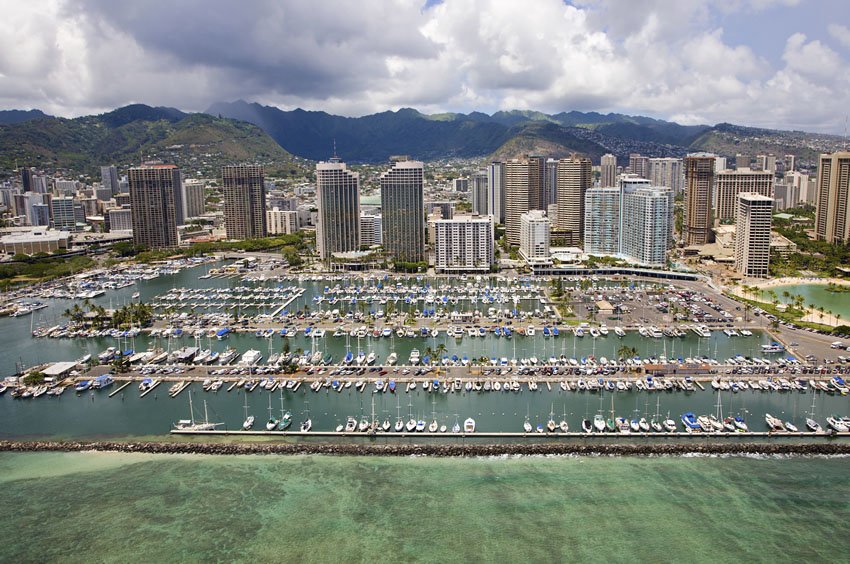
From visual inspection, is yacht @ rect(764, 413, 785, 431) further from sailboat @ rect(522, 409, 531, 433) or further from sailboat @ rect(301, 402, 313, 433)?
sailboat @ rect(301, 402, 313, 433)

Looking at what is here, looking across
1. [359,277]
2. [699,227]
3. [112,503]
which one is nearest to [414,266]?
[359,277]

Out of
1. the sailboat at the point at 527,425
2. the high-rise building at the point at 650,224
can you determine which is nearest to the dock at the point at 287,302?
the sailboat at the point at 527,425

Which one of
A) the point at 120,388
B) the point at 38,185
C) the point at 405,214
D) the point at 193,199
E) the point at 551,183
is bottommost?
the point at 120,388

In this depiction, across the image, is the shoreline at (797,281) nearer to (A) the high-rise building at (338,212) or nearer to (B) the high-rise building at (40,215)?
(A) the high-rise building at (338,212)

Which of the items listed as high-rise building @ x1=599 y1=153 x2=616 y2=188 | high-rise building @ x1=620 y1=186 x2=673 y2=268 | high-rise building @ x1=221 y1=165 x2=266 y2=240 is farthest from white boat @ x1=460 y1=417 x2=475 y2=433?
high-rise building @ x1=599 y1=153 x2=616 y2=188

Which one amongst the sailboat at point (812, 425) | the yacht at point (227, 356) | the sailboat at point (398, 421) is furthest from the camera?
the yacht at point (227, 356)

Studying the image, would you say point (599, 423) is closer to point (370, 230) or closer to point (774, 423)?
point (774, 423)

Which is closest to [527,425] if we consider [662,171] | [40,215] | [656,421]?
[656,421]
